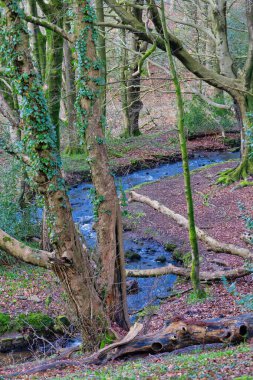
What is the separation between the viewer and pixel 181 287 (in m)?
12.8

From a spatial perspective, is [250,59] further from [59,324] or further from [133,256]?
[59,324]

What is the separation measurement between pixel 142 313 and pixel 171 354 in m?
3.30

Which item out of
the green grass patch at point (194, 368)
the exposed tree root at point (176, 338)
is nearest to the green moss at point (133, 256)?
the exposed tree root at point (176, 338)

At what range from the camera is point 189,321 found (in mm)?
8125

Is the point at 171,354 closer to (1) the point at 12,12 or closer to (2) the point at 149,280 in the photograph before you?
(2) the point at 149,280

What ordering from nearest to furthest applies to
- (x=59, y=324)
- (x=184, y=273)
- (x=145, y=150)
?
(x=59, y=324)
(x=184, y=273)
(x=145, y=150)

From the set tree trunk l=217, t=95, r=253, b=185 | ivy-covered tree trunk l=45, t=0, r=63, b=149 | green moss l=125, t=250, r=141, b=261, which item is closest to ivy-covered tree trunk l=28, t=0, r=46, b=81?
ivy-covered tree trunk l=45, t=0, r=63, b=149

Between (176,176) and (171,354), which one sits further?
(176,176)

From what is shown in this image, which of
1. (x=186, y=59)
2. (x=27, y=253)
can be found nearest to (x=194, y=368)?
(x=27, y=253)

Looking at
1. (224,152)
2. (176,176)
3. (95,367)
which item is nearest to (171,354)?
(95,367)

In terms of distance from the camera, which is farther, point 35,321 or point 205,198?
point 205,198

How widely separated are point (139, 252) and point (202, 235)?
249cm

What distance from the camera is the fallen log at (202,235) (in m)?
12.9

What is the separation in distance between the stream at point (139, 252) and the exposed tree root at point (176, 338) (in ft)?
6.30
